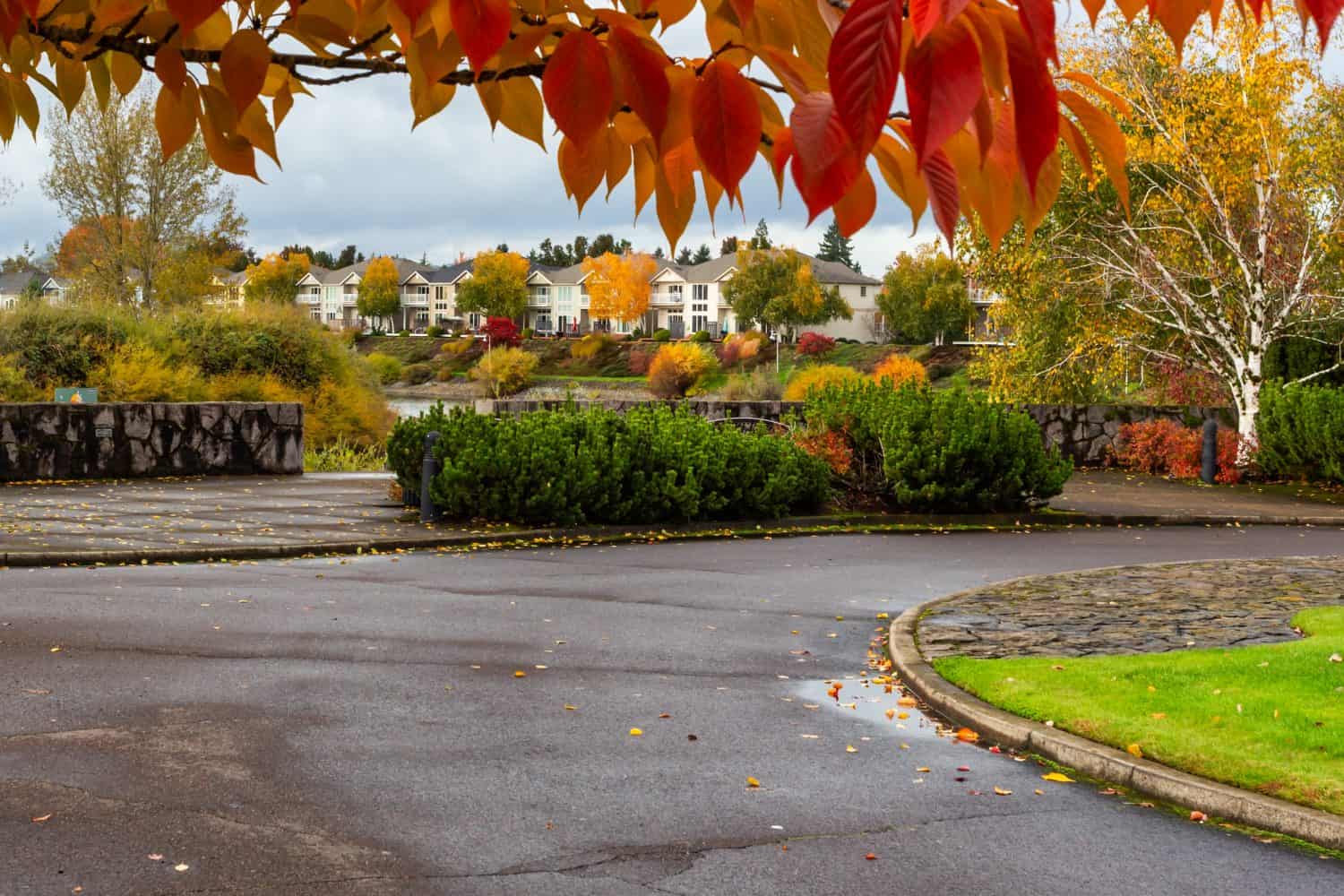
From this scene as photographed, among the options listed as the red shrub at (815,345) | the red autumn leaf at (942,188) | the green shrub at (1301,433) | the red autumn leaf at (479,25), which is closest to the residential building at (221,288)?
the green shrub at (1301,433)

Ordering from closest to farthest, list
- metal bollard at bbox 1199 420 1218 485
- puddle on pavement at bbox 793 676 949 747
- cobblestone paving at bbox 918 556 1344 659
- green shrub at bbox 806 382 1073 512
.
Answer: puddle on pavement at bbox 793 676 949 747
cobblestone paving at bbox 918 556 1344 659
green shrub at bbox 806 382 1073 512
metal bollard at bbox 1199 420 1218 485

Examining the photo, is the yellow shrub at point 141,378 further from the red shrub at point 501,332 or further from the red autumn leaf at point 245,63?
the red shrub at point 501,332

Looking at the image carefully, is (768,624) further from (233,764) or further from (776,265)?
(776,265)

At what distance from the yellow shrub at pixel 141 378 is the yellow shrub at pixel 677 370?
38.7 meters

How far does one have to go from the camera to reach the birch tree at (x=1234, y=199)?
26016 mm

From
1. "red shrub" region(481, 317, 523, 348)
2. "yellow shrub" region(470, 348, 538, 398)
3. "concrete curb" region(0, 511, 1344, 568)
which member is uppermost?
"red shrub" region(481, 317, 523, 348)

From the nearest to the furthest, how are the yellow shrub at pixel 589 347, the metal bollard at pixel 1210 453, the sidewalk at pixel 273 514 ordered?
the sidewalk at pixel 273 514 → the metal bollard at pixel 1210 453 → the yellow shrub at pixel 589 347

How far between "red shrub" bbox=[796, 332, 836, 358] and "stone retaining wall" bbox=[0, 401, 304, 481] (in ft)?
216

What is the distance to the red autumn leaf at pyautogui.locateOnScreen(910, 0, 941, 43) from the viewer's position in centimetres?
115

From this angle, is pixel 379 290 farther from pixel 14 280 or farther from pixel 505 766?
pixel 505 766

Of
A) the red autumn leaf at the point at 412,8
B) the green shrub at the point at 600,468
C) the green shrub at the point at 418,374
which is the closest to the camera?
the red autumn leaf at the point at 412,8

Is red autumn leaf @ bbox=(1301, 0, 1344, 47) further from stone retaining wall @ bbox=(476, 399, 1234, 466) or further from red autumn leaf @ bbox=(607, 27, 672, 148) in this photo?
stone retaining wall @ bbox=(476, 399, 1234, 466)

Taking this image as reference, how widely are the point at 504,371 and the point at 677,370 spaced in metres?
8.72

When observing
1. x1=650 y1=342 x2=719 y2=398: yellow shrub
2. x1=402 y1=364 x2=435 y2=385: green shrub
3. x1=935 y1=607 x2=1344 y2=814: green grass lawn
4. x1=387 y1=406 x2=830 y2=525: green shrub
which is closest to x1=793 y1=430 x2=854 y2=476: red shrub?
x1=387 y1=406 x2=830 y2=525: green shrub
